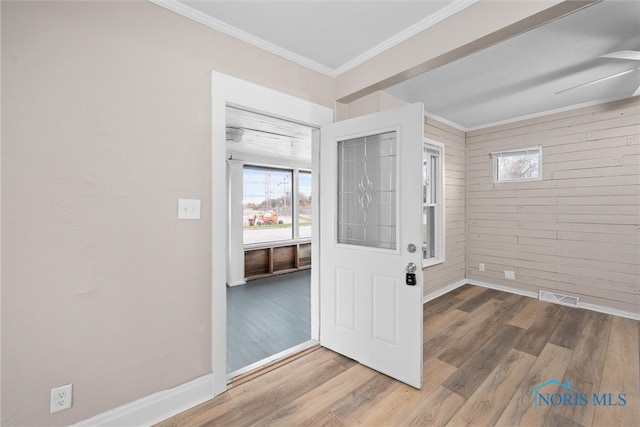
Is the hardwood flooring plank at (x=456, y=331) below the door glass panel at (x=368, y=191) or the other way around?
below

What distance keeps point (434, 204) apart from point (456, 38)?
2.56 metres

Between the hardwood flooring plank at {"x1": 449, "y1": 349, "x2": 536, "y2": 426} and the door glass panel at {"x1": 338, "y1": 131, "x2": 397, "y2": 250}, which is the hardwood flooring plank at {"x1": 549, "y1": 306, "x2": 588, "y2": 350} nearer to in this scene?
the hardwood flooring plank at {"x1": 449, "y1": 349, "x2": 536, "y2": 426}

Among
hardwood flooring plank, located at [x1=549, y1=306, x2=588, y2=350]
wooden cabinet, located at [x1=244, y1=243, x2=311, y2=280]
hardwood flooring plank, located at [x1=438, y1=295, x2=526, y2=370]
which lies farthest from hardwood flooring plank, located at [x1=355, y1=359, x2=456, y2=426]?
wooden cabinet, located at [x1=244, y1=243, x2=311, y2=280]

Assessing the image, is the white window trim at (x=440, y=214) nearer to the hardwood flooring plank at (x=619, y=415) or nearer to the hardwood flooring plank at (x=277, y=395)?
the hardwood flooring plank at (x=619, y=415)

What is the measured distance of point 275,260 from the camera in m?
5.66

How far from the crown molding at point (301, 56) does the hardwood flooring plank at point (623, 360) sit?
2870 millimetres

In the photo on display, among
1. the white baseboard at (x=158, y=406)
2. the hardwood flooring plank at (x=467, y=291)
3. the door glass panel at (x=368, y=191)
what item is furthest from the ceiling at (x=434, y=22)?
the hardwood flooring plank at (x=467, y=291)

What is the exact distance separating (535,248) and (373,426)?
3607 millimetres

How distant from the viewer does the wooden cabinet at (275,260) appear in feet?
17.3

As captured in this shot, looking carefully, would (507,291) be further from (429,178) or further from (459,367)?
(459,367)

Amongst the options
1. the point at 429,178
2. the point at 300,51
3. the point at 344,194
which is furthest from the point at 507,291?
the point at 300,51

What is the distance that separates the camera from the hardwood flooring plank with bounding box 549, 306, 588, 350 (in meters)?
2.69

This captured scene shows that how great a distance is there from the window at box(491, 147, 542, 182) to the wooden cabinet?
3.81m

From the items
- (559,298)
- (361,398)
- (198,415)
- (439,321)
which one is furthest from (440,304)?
(198,415)
